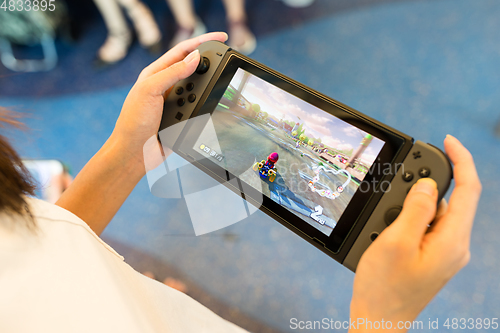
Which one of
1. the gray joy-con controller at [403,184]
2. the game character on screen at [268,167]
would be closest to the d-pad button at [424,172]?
the gray joy-con controller at [403,184]

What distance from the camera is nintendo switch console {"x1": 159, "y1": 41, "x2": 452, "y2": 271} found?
513 mm

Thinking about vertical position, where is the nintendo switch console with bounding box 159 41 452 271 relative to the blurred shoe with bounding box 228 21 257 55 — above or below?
A: below

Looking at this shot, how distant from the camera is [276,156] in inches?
24.0

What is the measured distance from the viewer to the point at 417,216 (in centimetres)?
41

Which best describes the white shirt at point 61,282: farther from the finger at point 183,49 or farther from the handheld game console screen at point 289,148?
the finger at point 183,49

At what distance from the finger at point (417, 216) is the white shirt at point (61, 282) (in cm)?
39

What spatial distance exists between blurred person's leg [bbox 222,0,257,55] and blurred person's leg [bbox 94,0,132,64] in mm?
477

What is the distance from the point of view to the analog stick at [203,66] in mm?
647

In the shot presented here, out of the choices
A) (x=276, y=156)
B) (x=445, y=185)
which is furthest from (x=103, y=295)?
(x=445, y=185)

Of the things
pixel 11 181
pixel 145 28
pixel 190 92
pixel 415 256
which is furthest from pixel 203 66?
pixel 145 28

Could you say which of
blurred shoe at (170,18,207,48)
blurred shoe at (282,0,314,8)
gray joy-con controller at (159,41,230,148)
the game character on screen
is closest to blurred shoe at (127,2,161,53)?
blurred shoe at (170,18,207,48)

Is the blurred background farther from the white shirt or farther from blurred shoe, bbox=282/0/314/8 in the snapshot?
the white shirt

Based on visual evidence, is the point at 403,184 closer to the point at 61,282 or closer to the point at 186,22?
the point at 61,282

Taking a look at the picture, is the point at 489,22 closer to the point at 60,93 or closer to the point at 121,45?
the point at 121,45
